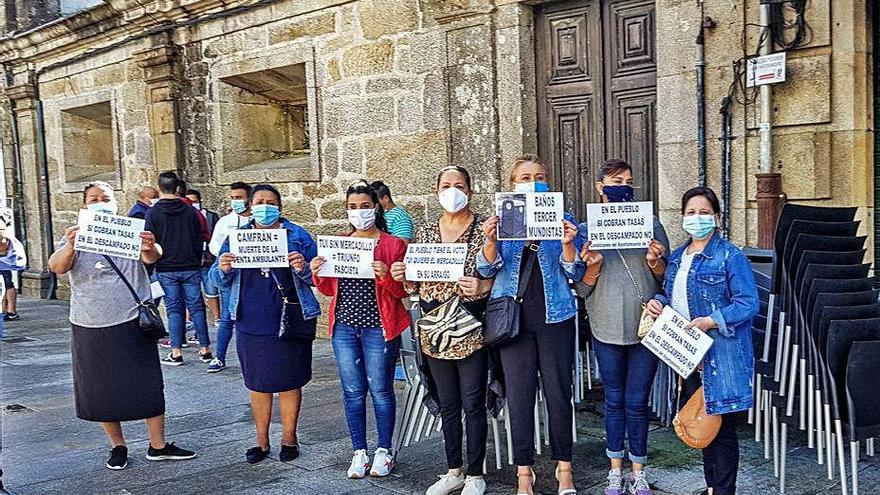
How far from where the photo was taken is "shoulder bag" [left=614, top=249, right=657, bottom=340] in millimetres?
3982

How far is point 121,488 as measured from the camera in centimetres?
474

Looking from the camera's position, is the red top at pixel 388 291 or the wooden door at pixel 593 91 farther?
the wooden door at pixel 593 91

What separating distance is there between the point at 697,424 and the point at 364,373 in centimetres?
183

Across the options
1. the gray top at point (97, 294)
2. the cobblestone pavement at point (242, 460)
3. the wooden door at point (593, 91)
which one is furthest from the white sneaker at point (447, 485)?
the wooden door at point (593, 91)

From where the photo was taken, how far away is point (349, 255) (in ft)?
15.2

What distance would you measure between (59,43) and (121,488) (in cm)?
1024

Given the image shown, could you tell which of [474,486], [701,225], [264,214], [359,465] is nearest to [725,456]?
[701,225]

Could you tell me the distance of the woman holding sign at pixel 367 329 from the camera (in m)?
4.66

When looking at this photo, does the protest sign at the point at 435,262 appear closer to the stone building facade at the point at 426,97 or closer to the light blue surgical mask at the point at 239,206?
the stone building facade at the point at 426,97

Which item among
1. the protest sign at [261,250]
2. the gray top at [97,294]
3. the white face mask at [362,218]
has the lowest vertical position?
the gray top at [97,294]

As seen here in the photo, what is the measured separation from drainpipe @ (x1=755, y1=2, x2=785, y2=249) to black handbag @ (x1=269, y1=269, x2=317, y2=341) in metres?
3.04

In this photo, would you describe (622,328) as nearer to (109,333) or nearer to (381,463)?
(381,463)

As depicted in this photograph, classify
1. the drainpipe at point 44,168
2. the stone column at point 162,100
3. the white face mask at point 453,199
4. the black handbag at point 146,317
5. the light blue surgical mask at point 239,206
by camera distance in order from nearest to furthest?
1. the white face mask at point 453,199
2. the black handbag at point 146,317
3. the light blue surgical mask at point 239,206
4. the stone column at point 162,100
5. the drainpipe at point 44,168

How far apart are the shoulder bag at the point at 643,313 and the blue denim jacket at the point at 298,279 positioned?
1.72m
